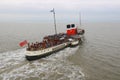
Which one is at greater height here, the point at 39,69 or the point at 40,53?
the point at 40,53

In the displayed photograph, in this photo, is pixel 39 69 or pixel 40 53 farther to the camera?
pixel 40 53

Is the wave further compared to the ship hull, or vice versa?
the ship hull

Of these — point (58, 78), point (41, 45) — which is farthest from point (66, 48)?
point (58, 78)

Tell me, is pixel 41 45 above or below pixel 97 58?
above

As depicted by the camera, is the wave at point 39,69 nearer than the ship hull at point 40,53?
Yes

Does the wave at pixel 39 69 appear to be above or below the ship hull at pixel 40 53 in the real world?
below

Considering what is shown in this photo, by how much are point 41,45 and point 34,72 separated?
932 cm

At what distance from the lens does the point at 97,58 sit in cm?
3384

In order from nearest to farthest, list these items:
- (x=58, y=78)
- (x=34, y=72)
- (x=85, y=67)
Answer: (x=58, y=78) → (x=34, y=72) → (x=85, y=67)

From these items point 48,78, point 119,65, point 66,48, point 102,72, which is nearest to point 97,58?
point 119,65

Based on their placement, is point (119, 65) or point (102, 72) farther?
point (119, 65)

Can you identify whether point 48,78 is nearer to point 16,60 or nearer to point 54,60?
point 54,60

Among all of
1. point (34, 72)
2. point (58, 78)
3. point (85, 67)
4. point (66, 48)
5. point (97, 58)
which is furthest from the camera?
point (66, 48)

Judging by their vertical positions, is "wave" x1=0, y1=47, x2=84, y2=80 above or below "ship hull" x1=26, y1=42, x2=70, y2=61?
below
